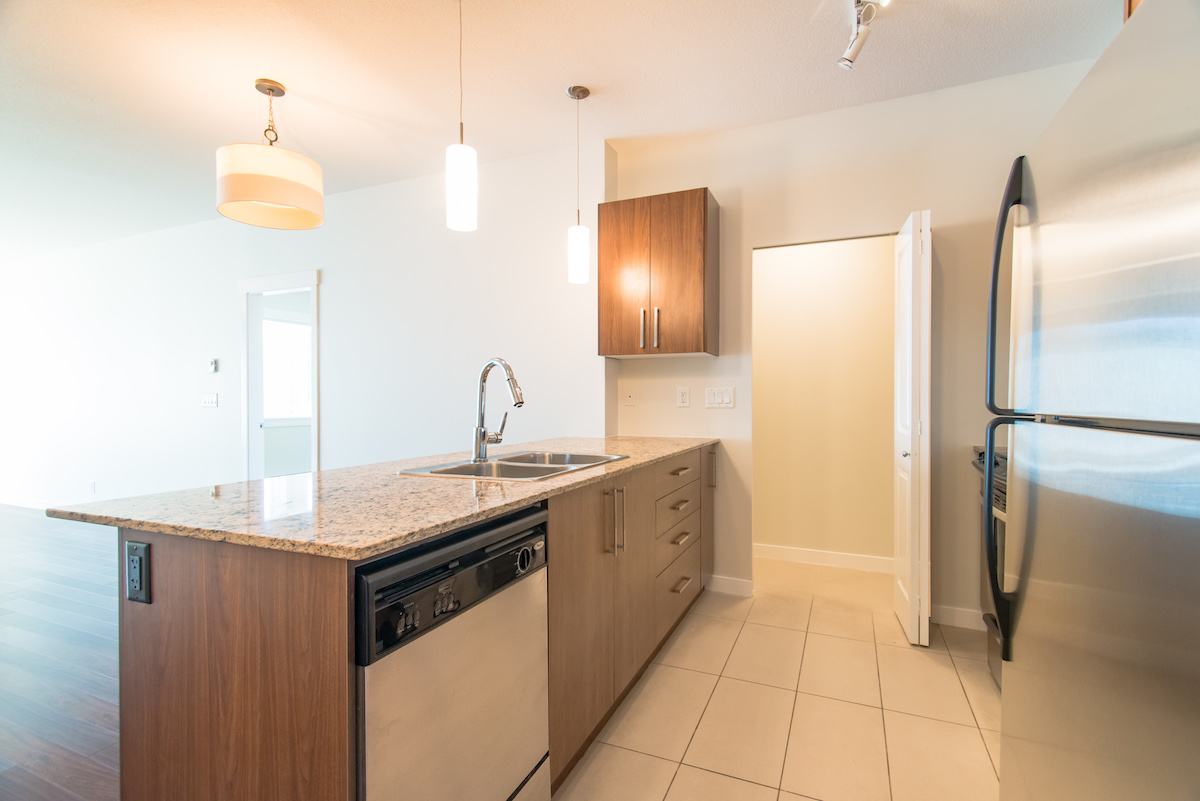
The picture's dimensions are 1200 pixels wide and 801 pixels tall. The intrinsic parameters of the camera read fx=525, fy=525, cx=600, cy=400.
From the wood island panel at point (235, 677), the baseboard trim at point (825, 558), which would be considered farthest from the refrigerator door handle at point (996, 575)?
the baseboard trim at point (825, 558)

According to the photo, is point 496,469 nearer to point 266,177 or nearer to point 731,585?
point 266,177

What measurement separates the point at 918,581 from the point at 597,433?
5.79 ft

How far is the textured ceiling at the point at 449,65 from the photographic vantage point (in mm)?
2059

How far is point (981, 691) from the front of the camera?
202 cm

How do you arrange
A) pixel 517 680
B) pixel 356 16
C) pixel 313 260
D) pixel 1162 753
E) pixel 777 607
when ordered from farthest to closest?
pixel 313 260
pixel 777 607
pixel 356 16
pixel 517 680
pixel 1162 753

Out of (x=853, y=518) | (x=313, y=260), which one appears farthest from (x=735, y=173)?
(x=313, y=260)

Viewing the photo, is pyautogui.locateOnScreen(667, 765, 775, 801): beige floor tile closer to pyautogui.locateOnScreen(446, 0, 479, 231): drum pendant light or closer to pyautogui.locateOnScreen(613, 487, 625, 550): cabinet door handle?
pyautogui.locateOnScreen(613, 487, 625, 550): cabinet door handle

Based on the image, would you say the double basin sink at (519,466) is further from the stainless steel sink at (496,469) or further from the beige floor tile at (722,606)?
the beige floor tile at (722,606)

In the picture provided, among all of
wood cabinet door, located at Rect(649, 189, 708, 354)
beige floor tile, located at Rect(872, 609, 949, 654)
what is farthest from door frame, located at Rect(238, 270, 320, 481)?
beige floor tile, located at Rect(872, 609, 949, 654)

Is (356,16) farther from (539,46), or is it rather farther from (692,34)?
(692,34)

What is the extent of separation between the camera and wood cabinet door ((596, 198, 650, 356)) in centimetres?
291

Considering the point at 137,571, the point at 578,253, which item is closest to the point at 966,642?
the point at 578,253

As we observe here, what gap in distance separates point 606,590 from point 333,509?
0.90 metres

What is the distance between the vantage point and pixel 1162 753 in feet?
2.02
